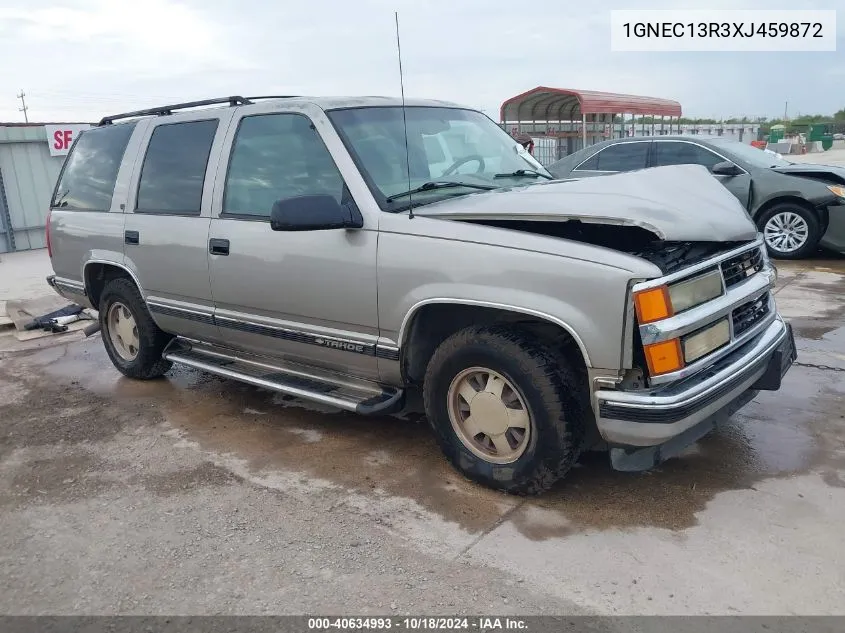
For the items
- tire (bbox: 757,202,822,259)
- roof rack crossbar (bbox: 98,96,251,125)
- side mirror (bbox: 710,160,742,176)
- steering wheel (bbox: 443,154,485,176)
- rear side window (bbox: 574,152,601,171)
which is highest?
roof rack crossbar (bbox: 98,96,251,125)

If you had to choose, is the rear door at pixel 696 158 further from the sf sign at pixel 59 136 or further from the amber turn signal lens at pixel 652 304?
the sf sign at pixel 59 136

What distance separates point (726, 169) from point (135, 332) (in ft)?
23.3

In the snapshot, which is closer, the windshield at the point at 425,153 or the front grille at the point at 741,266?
the front grille at the point at 741,266

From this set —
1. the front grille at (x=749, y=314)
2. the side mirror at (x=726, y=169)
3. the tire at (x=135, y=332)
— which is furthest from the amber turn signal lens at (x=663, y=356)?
the side mirror at (x=726, y=169)

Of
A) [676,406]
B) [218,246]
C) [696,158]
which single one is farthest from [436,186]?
[696,158]

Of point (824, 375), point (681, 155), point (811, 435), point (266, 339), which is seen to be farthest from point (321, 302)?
point (681, 155)

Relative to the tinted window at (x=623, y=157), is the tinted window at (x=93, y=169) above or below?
above

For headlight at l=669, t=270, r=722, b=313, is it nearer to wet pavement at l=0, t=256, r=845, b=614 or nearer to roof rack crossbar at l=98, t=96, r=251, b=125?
wet pavement at l=0, t=256, r=845, b=614

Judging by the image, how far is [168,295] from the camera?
4.86 meters

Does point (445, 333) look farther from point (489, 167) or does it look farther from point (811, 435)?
point (811, 435)

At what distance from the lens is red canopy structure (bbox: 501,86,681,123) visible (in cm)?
1667

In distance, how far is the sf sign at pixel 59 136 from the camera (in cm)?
1268

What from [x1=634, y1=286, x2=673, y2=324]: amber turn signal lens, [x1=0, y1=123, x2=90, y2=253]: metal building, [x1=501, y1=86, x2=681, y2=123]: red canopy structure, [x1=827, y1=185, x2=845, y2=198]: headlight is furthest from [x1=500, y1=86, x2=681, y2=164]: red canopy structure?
[x1=634, y1=286, x2=673, y2=324]: amber turn signal lens

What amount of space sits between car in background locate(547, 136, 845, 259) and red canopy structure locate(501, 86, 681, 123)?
7.30m
